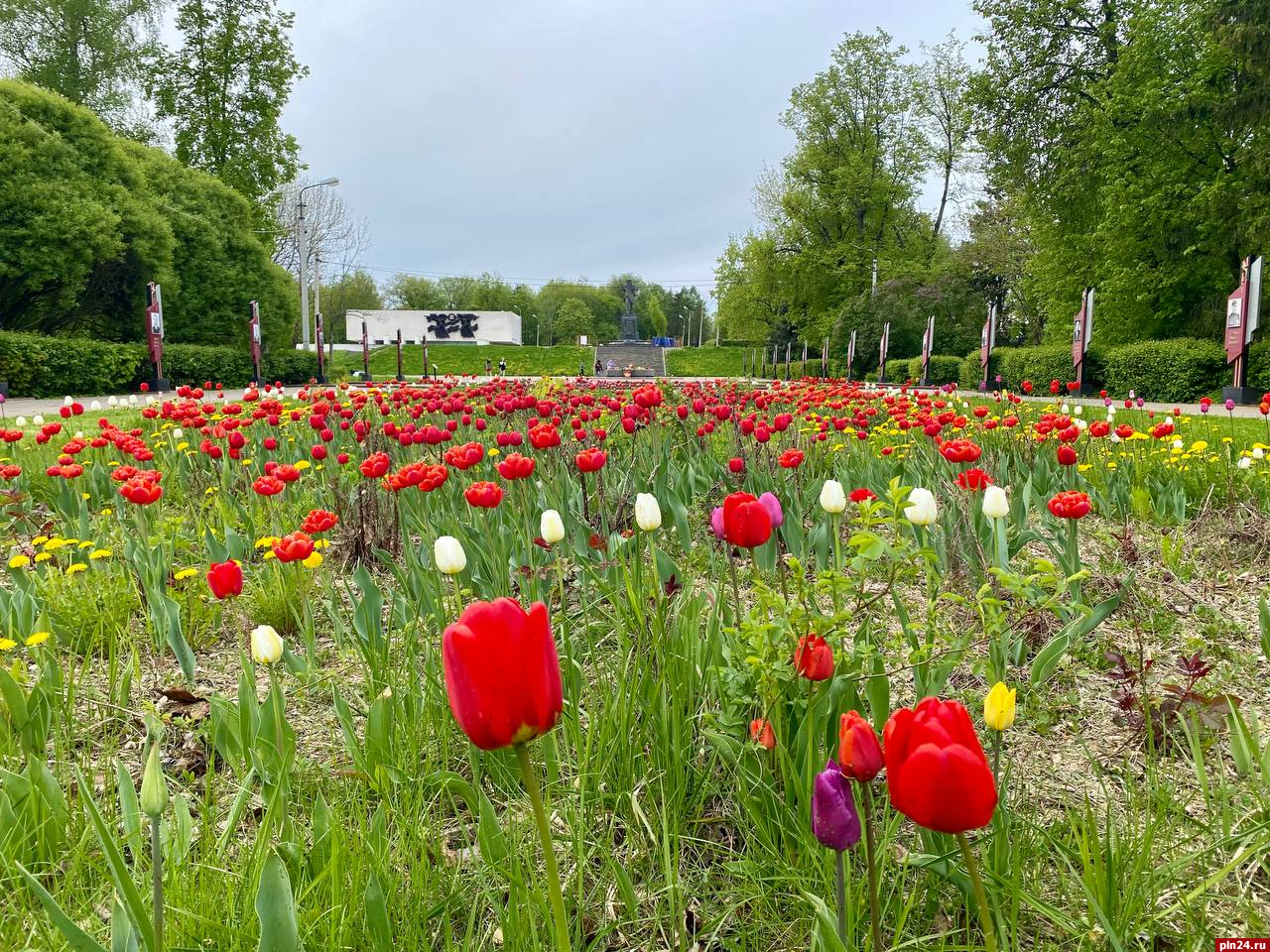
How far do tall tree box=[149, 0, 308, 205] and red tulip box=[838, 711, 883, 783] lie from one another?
34440 mm

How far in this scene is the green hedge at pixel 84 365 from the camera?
1437 cm

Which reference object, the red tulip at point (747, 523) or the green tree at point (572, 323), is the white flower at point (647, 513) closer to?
the red tulip at point (747, 523)

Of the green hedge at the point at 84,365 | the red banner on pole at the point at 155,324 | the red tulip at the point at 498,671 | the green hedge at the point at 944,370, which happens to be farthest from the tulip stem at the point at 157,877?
the green hedge at the point at 944,370

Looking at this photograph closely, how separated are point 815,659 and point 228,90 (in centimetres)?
3538

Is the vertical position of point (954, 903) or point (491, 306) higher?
point (491, 306)

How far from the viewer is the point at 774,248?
36938mm

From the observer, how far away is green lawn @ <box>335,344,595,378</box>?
44812mm

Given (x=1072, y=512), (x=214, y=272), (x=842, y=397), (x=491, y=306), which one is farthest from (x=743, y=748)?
(x=491, y=306)

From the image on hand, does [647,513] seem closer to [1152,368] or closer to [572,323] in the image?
[1152,368]

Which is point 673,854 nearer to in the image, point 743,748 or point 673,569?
point 743,748

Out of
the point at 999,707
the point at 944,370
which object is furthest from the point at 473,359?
the point at 999,707

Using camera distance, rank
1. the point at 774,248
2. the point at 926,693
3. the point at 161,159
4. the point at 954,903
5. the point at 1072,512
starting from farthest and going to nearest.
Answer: the point at 774,248
the point at 161,159
the point at 1072,512
the point at 926,693
the point at 954,903

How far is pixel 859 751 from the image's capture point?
876mm

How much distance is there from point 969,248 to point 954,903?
34906mm
